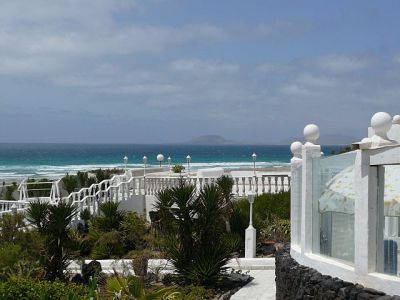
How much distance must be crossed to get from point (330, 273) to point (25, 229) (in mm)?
8320

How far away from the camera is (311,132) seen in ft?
29.4

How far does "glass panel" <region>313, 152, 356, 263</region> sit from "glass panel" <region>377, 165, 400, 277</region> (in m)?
0.55

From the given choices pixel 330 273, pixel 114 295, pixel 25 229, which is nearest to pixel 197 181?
pixel 25 229

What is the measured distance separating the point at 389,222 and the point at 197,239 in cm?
658

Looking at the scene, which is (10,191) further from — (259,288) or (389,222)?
(389,222)

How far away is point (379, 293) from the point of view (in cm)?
670

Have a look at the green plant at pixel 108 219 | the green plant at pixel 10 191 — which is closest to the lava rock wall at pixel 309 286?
the green plant at pixel 108 219

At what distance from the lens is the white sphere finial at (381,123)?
7.14 metres

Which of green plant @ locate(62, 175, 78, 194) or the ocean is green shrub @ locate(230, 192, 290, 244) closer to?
green plant @ locate(62, 175, 78, 194)

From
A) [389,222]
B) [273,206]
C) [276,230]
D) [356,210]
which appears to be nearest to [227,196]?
[276,230]

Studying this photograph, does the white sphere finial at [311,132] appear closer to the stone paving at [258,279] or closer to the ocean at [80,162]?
the stone paving at [258,279]

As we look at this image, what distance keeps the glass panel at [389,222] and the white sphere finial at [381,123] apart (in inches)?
18.5

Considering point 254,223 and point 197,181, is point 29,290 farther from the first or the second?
point 197,181

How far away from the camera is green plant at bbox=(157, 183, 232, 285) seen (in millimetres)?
12648
